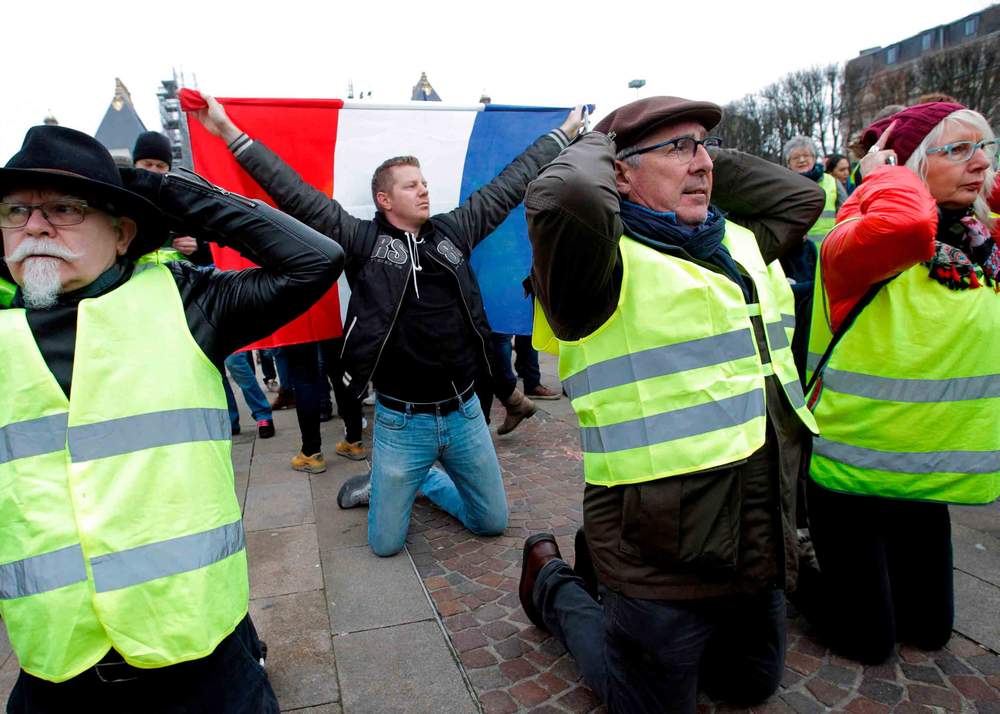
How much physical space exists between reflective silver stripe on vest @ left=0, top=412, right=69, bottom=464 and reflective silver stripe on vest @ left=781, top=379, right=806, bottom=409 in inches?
77.7

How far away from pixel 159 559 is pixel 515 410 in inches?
159

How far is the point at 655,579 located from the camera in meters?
1.94

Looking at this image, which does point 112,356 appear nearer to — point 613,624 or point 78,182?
point 78,182

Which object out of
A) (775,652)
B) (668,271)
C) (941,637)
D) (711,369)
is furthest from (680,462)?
(941,637)

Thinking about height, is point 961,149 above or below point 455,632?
above

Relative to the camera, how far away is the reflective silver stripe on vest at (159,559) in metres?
1.56

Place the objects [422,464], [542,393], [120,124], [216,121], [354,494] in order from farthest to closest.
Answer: [120,124] < [542,393] < [354,494] < [422,464] < [216,121]

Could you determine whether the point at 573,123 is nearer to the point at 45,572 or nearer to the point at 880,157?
the point at 880,157

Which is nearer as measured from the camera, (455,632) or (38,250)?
(38,250)

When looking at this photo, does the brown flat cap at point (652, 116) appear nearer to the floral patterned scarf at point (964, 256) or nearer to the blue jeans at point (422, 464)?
the floral patterned scarf at point (964, 256)

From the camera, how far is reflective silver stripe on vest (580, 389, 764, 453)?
187cm

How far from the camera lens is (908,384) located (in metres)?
2.46

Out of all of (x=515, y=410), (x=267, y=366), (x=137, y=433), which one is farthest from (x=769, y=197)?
(x=267, y=366)

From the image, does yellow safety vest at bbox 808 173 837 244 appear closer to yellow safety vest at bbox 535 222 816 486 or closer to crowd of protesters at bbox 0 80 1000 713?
crowd of protesters at bbox 0 80 1000 713
